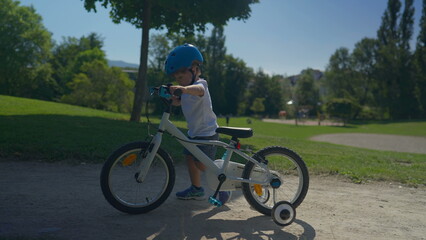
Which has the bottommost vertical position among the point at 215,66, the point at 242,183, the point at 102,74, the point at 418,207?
the point at 418,207

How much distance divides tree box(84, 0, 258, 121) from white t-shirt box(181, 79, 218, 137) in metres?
9.82

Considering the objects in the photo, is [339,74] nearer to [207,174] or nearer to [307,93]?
[307,93]

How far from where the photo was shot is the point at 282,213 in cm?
383

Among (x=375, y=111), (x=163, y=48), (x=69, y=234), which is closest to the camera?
(x=69, y=234)

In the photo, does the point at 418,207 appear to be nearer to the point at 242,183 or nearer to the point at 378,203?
the point at 378,203

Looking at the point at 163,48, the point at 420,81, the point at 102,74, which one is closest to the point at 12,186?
the point at 102,74

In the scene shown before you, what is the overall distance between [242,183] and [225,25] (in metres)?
11.8

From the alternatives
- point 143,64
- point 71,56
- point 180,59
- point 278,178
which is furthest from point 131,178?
point 71,56

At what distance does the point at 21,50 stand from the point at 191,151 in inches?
2026

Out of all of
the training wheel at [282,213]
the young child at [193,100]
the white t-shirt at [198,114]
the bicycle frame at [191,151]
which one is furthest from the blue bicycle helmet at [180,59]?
the training wheel at [282,213]

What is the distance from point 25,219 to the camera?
347 cm

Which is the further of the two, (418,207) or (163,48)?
(163,48)

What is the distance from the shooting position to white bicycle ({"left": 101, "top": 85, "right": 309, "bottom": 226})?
3838 mm

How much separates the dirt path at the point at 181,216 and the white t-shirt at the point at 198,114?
0.91 metres
